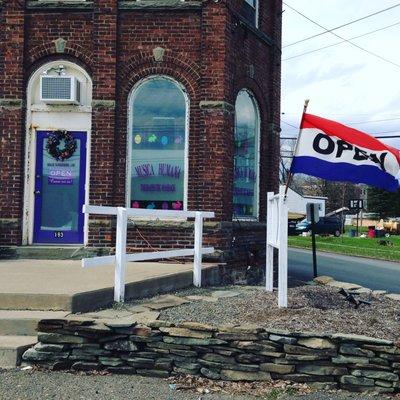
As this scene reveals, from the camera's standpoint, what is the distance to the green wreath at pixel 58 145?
1035 centimetres

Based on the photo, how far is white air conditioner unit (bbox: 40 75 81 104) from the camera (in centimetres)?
1008

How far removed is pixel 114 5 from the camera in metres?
10.3

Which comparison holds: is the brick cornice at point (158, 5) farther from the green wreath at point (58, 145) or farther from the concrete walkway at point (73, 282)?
the concrete walkway at point (73, 282)

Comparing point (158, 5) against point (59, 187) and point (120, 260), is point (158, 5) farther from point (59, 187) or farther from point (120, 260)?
point (120, 260)

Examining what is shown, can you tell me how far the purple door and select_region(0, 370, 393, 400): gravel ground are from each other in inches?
209

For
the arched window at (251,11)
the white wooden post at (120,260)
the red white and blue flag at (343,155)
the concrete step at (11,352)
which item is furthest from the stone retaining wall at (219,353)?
the arched window at (251,11)

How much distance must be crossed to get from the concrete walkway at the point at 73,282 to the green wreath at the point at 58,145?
79.4 inches

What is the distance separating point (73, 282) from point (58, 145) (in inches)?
156

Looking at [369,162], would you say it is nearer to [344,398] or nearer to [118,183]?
[344,398]

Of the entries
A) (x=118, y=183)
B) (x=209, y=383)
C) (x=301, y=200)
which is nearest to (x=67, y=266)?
(x=118, y=183)

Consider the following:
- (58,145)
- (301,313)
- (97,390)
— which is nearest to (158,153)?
(58,145)

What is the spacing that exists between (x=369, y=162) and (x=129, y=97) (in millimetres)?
5168

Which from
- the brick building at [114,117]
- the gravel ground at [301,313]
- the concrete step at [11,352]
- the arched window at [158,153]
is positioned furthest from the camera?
the arched window at [158,153]

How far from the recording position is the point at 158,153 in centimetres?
1048
